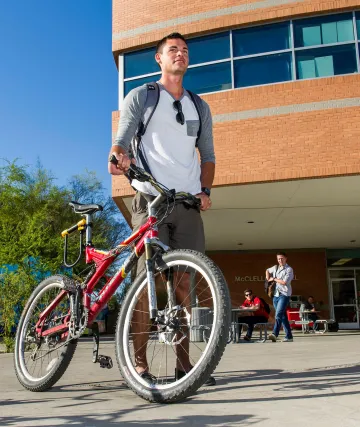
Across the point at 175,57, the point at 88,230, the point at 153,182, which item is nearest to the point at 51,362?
the point at 88,230

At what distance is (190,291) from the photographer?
2.64 m

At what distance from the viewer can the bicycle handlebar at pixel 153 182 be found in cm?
271

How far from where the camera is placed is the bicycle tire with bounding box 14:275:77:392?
A: 3078mm

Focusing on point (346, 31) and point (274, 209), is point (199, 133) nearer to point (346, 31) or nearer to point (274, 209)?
point (346, 31)

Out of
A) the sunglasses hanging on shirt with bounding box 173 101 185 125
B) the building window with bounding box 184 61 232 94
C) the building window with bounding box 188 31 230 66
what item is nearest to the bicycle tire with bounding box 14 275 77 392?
the sunglasses hanging on shirt with bounding box 173 101 185 125

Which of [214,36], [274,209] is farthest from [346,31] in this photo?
[274,209]

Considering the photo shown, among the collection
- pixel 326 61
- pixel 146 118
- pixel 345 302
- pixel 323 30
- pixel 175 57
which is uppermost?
pixel 323 30

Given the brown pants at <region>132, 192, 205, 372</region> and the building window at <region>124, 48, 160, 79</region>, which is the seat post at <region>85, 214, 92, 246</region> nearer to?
the brown pants at <region>132, 192, 205, 372</region>

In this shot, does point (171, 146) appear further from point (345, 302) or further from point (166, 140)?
point (345, 302)

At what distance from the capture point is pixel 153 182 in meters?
2.71

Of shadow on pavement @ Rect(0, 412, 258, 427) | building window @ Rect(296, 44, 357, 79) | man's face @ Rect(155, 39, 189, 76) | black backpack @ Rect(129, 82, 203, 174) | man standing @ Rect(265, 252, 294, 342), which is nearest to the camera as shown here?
shadow on pavement @ Rect(0, 412, 258, 427)

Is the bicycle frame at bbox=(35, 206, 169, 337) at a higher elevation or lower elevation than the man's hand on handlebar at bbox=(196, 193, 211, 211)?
lower

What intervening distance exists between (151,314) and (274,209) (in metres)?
12.9

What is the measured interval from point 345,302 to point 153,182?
22.6 meters
